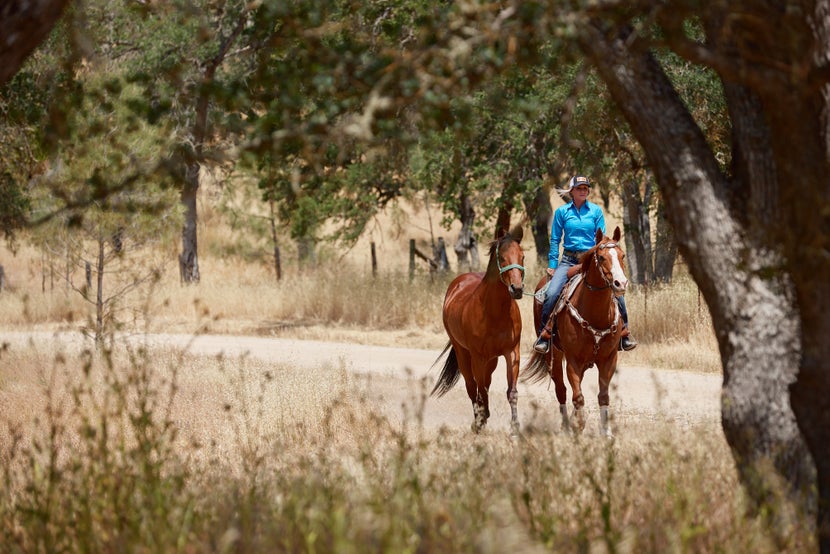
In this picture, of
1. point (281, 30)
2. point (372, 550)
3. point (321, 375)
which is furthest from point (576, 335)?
point (372, 550)

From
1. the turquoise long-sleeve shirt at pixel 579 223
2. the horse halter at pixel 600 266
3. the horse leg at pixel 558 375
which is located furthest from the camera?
the turquoise long-sleeve shirt at pixel 579 223

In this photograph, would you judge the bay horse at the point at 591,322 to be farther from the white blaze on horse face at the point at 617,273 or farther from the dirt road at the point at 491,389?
the dirt road at the point at 491,389

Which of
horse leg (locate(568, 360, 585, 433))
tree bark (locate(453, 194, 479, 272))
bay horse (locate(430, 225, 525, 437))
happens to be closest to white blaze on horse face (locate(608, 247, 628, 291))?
bay horse (locate(430, 225, 525, 437))

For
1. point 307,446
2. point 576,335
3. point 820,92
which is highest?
point 820,92

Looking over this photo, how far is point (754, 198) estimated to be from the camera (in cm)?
539

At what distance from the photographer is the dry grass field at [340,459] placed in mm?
4391

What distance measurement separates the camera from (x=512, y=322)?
1100cm

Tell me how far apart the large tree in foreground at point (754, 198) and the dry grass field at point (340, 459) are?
0.45 m

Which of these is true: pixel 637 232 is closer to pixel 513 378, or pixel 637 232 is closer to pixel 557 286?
pixel 557 286

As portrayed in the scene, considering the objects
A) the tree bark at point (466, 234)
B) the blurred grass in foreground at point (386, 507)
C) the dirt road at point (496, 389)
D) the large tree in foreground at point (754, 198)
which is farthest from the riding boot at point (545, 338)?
the tree bark at point (466, 234)

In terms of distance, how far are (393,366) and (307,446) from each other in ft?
26.9

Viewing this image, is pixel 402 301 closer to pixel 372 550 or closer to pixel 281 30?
pixel 281 30

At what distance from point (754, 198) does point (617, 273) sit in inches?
185

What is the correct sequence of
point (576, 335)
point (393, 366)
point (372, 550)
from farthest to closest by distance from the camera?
point (393, 366)
point (576, 335)
point (372, 550)
